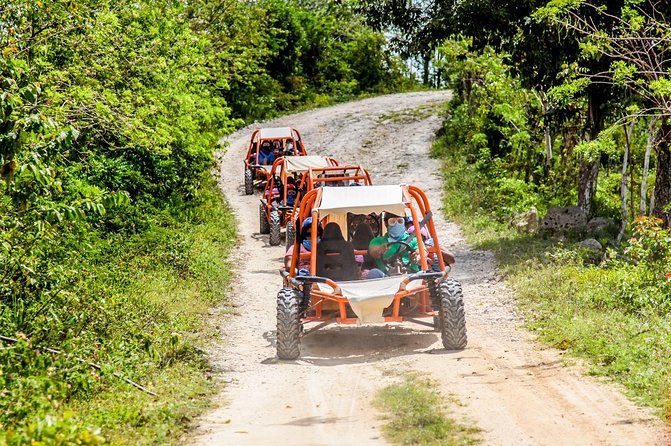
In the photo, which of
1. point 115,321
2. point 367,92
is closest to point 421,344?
point 115,321

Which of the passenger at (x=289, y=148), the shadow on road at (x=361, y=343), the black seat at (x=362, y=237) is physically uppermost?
the passenger at (x=289, y=148)

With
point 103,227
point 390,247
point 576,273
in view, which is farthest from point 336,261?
point 103,227

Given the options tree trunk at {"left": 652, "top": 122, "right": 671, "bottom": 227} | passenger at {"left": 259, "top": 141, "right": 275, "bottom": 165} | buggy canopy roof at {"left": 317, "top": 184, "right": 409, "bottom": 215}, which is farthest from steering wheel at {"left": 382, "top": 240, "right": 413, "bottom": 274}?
passenger at {"left": 259, "top": 141, "right": 275, "bottom": 165}

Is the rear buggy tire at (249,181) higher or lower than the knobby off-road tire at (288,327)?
higher

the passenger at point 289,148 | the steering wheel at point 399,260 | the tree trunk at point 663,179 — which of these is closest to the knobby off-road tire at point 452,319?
the steering wheel at point 399,260

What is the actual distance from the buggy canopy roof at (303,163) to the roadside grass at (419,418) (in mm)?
11989

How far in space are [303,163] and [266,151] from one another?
5.43 meters

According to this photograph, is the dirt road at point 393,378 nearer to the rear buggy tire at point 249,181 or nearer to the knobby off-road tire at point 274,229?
the knobby off-road tire at point 274,229

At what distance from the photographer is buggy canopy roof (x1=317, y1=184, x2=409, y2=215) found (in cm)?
1066

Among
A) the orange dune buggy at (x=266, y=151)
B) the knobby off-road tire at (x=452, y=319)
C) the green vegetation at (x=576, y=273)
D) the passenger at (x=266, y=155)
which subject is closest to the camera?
the green vegetation at (x=576, y=273)

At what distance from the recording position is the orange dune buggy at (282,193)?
1855 centimetres

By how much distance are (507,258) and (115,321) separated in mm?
7976

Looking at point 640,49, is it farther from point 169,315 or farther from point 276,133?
point 276,133

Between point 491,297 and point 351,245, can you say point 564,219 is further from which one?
point 351,245
